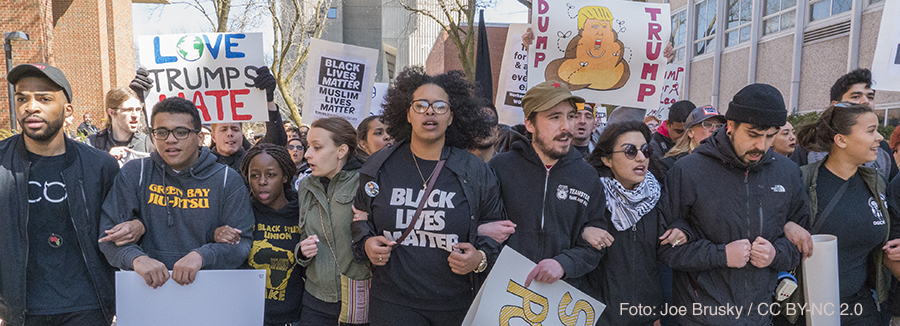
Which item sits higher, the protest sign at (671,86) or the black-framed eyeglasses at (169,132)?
the protest sign at (671,86)

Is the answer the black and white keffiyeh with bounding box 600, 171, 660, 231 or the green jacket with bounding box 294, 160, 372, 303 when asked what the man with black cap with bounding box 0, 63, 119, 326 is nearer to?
the green jacket with bounding box 294, 160, 372, 303

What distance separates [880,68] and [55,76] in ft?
18.1

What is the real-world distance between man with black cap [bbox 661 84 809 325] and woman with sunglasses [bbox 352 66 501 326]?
1184mm

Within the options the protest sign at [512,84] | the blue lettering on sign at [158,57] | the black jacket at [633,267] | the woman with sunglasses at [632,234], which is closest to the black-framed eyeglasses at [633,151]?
the woman with sunglasses at [632,234]

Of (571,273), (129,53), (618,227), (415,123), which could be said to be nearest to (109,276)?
(415,123)

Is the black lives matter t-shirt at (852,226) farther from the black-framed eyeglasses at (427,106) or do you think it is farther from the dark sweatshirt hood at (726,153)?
the black-framed eyeglasses at (427,106)

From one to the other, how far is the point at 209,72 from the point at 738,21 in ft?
55.3

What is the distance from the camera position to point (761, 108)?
10.2 feet

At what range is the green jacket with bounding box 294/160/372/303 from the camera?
11.0ft

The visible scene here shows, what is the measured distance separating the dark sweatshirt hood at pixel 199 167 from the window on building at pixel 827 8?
46.2 ft

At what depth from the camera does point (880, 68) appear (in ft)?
13.8

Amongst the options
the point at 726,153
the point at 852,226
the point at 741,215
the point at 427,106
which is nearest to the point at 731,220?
the point at 741,215

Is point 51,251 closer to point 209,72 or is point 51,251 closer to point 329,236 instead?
point 329,236

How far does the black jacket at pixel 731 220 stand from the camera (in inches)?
123
